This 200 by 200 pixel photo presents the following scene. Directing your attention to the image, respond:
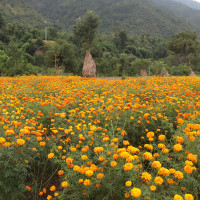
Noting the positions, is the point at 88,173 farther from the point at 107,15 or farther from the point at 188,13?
the point at 188,13

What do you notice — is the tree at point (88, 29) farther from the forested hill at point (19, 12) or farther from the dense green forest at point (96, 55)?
the forested hill at point (19, 12)

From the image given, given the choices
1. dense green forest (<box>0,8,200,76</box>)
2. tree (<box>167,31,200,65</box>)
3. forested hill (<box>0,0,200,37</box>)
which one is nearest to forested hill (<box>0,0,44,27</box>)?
forested hill (<box>0,0,200,37</box>)

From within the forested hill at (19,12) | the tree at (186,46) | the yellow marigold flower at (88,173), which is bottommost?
the forested hill at (19,12)

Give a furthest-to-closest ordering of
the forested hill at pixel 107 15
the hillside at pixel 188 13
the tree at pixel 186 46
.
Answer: the hillside at pixel 188 13 → the forested hill at pixel 107 15 → the tree at pixel 186 46

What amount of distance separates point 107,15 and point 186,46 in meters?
85.5

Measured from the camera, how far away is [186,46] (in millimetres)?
39750

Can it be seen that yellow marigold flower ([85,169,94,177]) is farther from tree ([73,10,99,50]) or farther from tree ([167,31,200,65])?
tree ([167,31,200,65])

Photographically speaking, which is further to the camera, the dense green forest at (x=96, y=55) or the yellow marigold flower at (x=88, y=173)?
the dense green forest at (x=96, y=55)

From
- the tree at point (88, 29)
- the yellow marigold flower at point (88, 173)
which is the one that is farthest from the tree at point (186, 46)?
the yellow marigold flower at point (88, 173)

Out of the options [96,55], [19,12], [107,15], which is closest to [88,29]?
[96,55]

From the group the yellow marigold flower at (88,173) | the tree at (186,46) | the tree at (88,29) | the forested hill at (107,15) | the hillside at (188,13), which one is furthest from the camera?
the hillside at (188,13)

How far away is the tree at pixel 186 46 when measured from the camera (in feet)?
129

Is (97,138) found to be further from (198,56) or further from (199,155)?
(198,56)

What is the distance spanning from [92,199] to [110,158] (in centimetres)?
46
